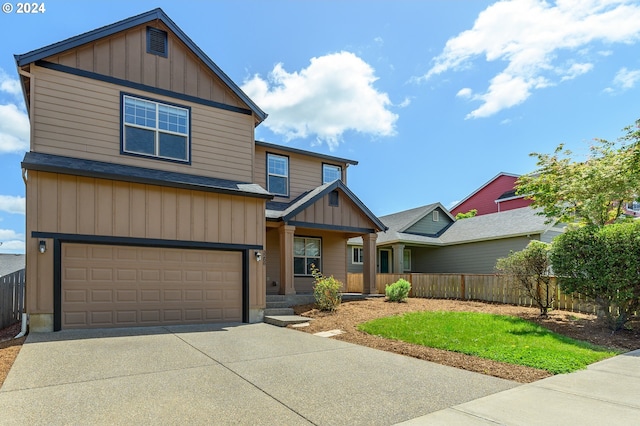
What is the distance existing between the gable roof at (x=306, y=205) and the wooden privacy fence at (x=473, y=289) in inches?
143

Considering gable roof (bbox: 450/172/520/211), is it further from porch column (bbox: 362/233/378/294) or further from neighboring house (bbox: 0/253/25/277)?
neighboring house (bbox: 0/253/25/277)

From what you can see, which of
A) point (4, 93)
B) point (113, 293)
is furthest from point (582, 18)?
point (4, 93)

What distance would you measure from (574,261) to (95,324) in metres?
11.5

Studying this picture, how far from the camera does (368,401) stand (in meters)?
4.62

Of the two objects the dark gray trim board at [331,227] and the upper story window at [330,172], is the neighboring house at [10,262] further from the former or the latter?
the upper story window at [330,172]

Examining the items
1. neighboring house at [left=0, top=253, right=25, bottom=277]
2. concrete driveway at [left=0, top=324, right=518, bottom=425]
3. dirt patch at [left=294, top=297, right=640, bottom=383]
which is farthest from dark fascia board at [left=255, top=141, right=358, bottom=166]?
neighboring house at [left=0, top=253, right=25, bottom=277]

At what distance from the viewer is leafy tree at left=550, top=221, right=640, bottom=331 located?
8719 millimetres

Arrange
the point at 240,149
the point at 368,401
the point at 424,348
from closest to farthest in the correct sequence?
the point at 368,401
the point at 424,348
the point at 240,149

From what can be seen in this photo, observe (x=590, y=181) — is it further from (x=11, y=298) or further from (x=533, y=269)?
(x=11, y=298)

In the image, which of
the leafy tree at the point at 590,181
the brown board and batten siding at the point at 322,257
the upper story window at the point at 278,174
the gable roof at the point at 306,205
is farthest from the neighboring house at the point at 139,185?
the leafy tree at the point at 590,181

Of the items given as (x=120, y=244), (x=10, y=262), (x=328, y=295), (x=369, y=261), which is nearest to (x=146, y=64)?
(x=120, y=244)

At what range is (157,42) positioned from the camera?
11.4 m

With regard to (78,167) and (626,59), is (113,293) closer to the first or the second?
(78,167)

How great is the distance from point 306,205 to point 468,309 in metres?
6.38
